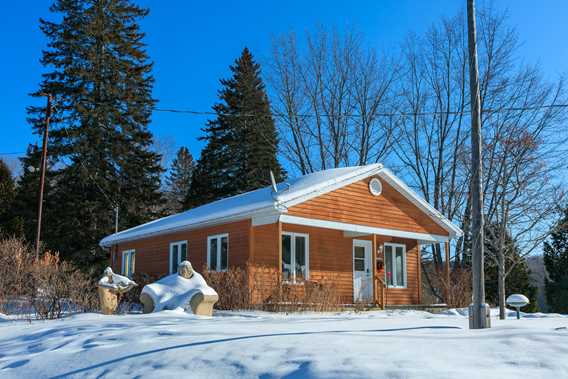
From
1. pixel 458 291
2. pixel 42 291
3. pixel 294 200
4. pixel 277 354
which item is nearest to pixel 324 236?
pixel 294 200

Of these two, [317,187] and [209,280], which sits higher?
[317,187]

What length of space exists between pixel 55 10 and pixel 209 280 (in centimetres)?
2436

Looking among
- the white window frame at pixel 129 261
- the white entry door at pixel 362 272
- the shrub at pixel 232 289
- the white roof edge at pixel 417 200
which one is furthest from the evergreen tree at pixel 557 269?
the white window frame at pixel 129 261

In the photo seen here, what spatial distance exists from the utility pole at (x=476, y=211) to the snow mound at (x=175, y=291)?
20.5 feet

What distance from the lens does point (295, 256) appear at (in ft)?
61.3

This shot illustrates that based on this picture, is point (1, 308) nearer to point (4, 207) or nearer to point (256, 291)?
point (256, 291)

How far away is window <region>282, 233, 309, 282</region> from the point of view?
18359 millimetres

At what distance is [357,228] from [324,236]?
1.37 metres

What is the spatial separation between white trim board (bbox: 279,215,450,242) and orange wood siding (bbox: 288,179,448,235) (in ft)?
0.44

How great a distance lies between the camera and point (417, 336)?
683 centimetres

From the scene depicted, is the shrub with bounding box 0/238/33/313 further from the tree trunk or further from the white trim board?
the tree trunk

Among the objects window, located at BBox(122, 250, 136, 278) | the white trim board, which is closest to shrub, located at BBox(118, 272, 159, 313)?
window, located at BBox(122, 250, 136, 278)

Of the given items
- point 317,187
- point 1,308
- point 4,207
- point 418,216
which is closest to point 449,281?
point 418,216

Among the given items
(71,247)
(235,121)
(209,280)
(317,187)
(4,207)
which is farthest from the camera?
(235,121)
